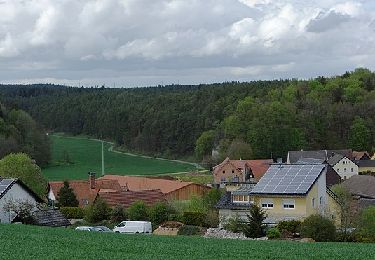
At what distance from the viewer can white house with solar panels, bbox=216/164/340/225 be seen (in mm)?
43750

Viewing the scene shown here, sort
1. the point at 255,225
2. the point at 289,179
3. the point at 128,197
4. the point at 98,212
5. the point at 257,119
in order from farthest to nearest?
the point at 257,119 → the point at 128,197 → the point at 98,212 → the point at 289,179 → the point at 255,225

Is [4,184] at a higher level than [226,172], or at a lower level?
higher

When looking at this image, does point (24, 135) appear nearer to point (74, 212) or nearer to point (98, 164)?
point (98, 164)

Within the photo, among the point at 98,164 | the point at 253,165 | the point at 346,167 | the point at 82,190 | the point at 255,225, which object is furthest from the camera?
the point at 98,164

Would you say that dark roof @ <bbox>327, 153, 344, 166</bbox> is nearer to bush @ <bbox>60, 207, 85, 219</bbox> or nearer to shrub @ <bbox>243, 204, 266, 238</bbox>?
bush @ <bbox>60, 207, 85, 219</bbox>

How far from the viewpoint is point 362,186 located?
2450 inches

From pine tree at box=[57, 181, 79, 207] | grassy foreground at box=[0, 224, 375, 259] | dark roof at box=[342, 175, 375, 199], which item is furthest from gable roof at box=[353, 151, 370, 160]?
grassy foreground at box=[0, 224, 375, 259]

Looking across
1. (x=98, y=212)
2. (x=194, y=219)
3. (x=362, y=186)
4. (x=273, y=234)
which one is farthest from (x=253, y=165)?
(x=273, y=234)

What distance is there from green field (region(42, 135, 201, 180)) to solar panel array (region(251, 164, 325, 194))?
150 ft

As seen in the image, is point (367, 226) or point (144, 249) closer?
point (144, 249)

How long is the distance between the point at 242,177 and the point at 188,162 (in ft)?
142

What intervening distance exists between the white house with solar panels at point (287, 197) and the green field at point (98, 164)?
44.8 m

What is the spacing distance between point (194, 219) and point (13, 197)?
477 inches

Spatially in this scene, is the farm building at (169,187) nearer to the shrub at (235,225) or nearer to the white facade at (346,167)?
the shrub at (235,225)
